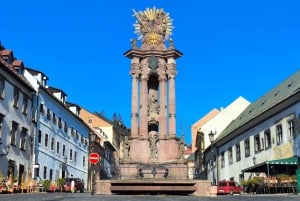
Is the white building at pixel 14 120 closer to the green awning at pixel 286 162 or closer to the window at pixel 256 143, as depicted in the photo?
the green awning at pixel 286 162

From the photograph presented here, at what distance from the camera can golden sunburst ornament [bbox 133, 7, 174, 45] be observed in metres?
40.1

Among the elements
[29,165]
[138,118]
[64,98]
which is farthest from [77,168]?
[138,118]

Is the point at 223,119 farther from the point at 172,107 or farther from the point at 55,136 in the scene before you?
Result: the point at 172,107

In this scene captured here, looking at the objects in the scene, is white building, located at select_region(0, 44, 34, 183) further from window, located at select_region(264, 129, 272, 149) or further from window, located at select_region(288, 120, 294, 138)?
window, located at select_region(288, 120, 294, 138)

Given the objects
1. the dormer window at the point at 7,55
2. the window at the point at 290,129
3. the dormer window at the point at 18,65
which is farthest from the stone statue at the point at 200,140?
the dormer window at the point at 7,55

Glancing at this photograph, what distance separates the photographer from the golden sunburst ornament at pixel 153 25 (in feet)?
131

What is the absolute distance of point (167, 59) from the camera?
39.3 meters

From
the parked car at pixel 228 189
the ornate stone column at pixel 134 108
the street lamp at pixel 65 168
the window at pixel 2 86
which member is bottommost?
the parked car at pixel 228 189

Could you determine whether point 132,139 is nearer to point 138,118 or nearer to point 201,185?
point 138,118

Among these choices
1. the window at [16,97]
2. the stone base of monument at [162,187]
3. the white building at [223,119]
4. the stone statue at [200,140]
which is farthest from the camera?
the stone statue at [200,140]

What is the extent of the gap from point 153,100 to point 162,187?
12457 millimetres

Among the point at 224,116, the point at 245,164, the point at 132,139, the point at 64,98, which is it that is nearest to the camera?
the point at 132,139

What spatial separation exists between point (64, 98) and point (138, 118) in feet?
78.2

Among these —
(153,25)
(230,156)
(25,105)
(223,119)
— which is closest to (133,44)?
(153,25)
